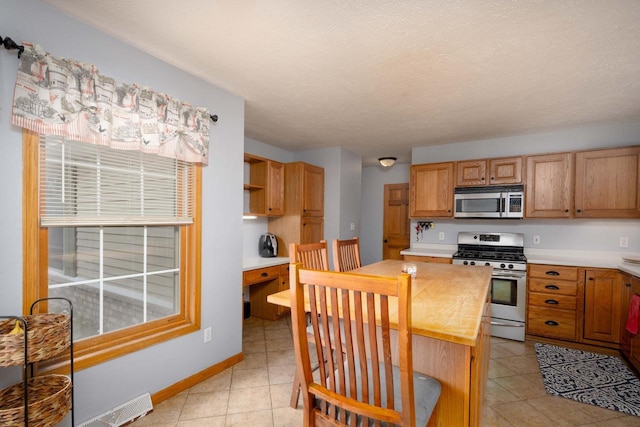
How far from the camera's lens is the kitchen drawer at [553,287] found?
3.06m

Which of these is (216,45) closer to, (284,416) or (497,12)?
(497,12)

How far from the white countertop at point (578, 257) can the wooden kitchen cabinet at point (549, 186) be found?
20.0 inches

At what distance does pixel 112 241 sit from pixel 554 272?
413 cm

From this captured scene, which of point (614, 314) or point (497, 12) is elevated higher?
point (497, 12)

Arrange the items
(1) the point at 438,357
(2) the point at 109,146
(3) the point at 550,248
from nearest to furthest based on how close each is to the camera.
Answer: (1) the point at 438,357 < (2) the point at 109,146 < (3) the point at 550,248

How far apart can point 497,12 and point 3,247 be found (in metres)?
2.76

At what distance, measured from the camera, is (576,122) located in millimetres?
3195

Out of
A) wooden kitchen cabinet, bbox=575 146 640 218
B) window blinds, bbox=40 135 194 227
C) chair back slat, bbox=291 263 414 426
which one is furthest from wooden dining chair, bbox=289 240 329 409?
wooden kitchen cabinet, bbox=575 146 640 218

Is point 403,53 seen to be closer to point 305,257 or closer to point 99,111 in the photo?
point 305,257

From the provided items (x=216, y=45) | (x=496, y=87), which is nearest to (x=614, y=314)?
(x=496, y=87)

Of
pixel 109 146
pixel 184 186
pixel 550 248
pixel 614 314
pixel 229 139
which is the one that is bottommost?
pixel 614 314

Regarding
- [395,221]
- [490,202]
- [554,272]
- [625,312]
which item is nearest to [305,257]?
[490,202]

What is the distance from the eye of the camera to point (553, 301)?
316 centimetres

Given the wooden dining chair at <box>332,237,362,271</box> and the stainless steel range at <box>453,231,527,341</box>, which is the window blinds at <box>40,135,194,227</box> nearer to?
the wooden dining chair at <box>332,237,362,271</box>
